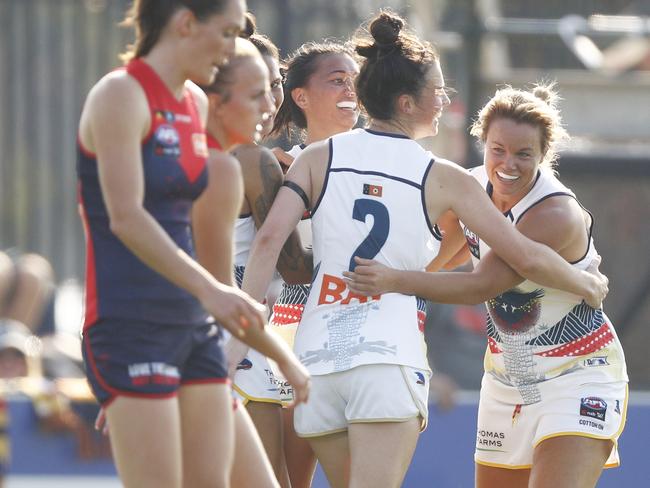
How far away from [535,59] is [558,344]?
6.60 metres

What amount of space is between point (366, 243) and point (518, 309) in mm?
711

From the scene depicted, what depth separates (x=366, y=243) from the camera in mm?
3971

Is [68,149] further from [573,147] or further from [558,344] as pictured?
[558,344]

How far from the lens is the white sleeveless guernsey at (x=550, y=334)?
4359mm

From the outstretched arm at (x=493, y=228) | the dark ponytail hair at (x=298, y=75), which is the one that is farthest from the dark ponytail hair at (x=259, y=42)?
the outstretched arm at (x=493, y=228)

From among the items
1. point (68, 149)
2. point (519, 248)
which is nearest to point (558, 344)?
point (519, 248)

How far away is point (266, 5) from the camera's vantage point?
10.1 meters

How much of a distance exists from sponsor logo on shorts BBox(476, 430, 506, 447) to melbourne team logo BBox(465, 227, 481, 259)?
614 millimetres

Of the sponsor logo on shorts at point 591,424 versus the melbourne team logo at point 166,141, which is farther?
the sponsor logo on shorts at point 591,424

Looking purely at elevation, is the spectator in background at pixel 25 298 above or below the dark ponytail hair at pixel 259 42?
below

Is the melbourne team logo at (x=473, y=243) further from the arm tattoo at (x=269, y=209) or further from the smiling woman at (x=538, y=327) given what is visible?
the arm tattoo at (x=269, y=209)

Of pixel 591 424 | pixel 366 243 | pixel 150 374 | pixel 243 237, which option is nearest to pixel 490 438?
pixel 591 424

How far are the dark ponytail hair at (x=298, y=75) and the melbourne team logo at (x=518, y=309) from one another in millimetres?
992

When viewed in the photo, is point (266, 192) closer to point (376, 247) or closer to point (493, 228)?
point (376, 247)
